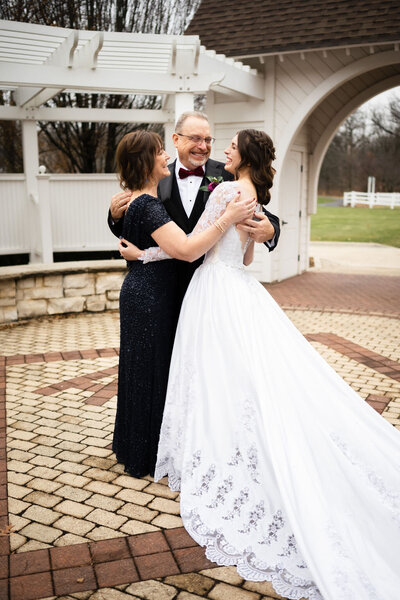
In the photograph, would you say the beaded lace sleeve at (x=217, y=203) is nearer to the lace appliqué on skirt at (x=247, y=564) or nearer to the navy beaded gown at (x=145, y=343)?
the navy beaded gown at (x=145, y=343)

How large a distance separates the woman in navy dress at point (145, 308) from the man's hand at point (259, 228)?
36cm

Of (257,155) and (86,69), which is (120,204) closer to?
(257,155)

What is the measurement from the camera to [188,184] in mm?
3529

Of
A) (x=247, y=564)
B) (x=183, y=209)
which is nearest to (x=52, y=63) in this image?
(x=183, y=209)

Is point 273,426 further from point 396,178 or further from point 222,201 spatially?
point 396,178

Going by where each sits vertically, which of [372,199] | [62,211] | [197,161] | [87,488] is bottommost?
[87,488]

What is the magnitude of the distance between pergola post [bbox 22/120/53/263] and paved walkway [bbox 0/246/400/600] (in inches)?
72.6

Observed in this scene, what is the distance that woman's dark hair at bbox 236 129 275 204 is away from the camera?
3006 millimetres

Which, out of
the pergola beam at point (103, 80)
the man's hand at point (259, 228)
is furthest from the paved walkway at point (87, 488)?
the pergola beam at point (103, 80)

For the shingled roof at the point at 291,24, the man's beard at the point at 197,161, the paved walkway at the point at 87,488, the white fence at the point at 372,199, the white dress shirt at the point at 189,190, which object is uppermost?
the shingled roof at the point at 291,24

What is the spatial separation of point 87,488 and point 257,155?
218cm

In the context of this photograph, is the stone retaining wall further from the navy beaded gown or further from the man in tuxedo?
the navy beaded gown

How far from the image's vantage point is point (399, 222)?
27969 millimetres

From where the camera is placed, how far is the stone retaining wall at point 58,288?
7.71m
